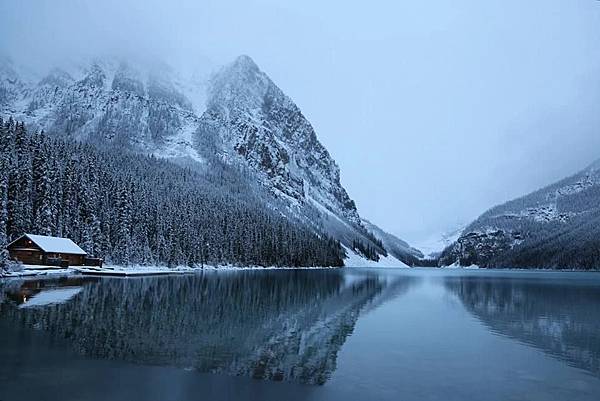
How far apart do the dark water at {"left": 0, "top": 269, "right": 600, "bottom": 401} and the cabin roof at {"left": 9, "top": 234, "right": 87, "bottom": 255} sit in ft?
127

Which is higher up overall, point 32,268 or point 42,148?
point 42,148

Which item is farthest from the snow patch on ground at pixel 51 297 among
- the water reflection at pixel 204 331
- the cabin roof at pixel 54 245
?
the cabin roof at pixel 54 245

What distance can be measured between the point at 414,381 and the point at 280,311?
22.2 meters

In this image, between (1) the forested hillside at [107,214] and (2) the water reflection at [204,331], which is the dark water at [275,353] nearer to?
(2) the water reflection at [204,331]

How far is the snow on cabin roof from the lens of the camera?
76.4m

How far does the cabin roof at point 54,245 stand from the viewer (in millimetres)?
76312

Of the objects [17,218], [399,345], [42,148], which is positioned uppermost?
[42,148]

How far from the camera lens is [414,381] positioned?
19.0 meters

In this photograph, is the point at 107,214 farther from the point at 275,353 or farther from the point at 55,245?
the point at 275,353

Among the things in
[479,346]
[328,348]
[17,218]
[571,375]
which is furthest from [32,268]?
[571,375]

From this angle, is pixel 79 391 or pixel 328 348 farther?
pixel 328 348

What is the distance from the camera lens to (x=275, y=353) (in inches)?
906

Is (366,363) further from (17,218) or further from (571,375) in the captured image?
(17,218)

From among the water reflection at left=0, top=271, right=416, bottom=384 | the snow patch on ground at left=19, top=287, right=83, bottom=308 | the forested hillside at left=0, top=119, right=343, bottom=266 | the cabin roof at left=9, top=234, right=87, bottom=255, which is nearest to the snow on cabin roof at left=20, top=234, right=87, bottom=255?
the cabin roof at left=9, top=234, right=87, bottom=255
